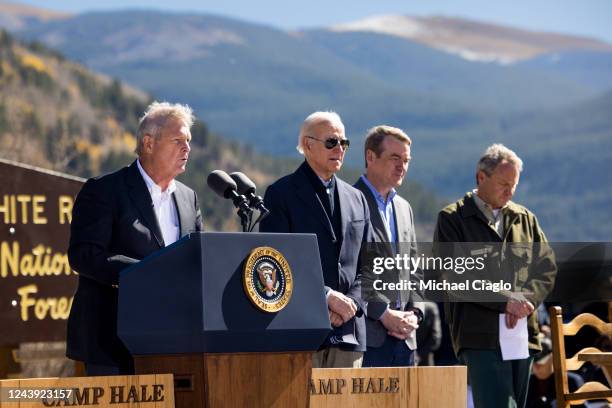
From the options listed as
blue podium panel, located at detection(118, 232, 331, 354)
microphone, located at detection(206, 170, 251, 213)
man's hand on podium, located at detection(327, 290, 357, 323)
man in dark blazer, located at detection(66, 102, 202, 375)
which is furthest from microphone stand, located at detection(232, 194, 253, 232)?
man's hand on podium, located at detection(327, 290, 357, 323)

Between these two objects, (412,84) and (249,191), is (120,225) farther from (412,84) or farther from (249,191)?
(412,84)

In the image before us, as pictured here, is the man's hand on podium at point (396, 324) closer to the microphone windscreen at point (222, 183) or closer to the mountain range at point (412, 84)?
the microphone windscreen at point (222, 183)

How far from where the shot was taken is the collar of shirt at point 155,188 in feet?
14.9

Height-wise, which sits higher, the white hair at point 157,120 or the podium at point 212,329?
the white hair at point 157,120

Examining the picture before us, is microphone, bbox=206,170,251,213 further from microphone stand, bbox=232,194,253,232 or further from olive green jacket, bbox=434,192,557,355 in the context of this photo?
olive green jacket, bbox=434,192,557,355

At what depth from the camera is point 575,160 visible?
4072 inches

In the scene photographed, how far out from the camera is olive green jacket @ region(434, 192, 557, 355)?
5.86 m

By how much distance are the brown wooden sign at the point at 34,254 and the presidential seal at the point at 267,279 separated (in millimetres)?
3059

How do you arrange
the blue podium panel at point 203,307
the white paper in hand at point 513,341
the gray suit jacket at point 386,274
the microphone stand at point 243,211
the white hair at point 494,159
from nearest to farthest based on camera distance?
the blue podium panel at point 203,307, the microphone stand at point 243,211, the gray suit jacket at point 386,274, the white paper in hand at point 513,341, the white hair at point 494,159

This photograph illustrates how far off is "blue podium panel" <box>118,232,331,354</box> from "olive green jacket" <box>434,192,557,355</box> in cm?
241

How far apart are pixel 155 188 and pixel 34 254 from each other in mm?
2062

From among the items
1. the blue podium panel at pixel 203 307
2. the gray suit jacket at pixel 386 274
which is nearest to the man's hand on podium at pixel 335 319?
the gray suit jacket at pixel 386 274

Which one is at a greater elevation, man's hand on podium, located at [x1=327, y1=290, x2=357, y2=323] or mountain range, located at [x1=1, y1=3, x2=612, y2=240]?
mountain range, located at [x1=1, y1=3, x2=612, y2=240]

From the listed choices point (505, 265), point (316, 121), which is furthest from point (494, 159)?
point (316, 121)
